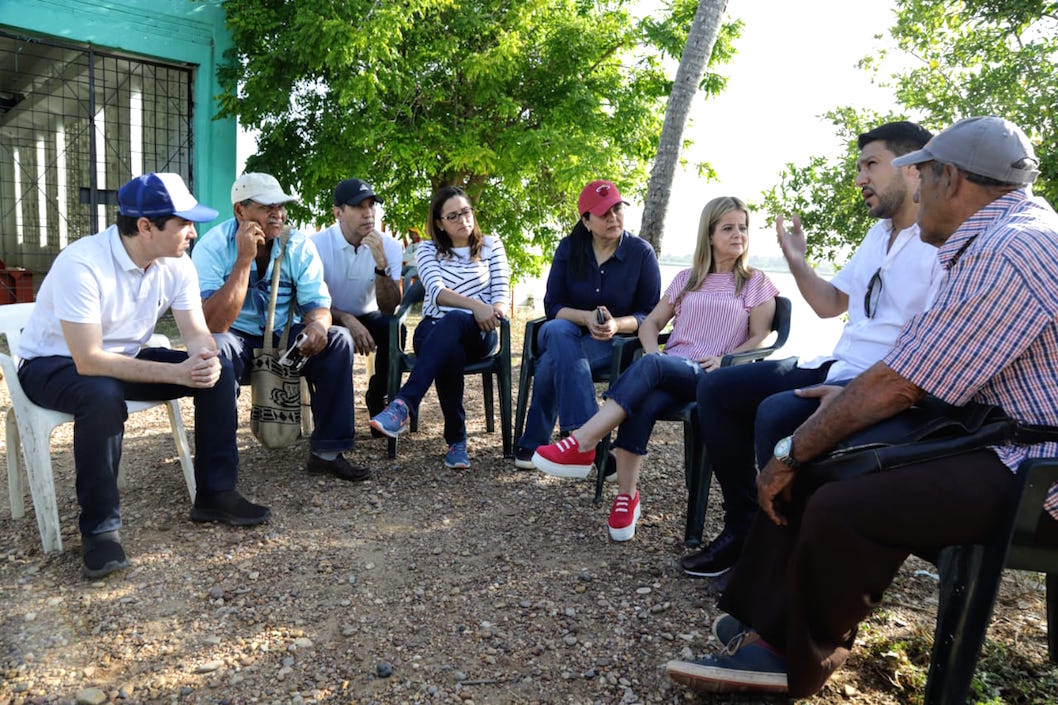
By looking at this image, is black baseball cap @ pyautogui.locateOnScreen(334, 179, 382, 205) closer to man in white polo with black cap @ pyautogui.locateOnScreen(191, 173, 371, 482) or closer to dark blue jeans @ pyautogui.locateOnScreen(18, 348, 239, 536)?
man in white polo with black cap @ pyautogui.locateOnScreen(191, 173, 371, 482)

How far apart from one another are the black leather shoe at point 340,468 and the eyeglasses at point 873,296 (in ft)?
7.67

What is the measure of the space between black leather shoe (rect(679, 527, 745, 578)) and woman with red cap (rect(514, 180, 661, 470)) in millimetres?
992

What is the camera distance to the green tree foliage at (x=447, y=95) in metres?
9.10

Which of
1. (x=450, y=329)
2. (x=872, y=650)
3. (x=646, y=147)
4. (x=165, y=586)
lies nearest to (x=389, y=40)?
(x=646, y=147)

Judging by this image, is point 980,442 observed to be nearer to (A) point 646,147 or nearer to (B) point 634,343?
(B) point 634,343

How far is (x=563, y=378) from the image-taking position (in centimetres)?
382

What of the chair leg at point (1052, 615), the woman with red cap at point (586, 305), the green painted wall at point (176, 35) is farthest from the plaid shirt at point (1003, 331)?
the green painted wall at point (176, 35)

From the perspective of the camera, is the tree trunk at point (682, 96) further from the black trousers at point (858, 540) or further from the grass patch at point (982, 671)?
the black trousers at point (858, 540)

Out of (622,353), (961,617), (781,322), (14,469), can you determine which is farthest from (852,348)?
(14,469)

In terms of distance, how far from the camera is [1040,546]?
1808mm

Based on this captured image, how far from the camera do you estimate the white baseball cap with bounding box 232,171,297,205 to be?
4.00 m

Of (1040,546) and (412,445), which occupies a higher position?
(1040,546)

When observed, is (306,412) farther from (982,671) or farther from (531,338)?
(982,671)

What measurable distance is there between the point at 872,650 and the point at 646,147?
28.3 ft
